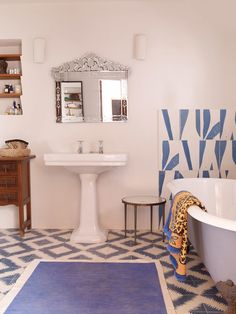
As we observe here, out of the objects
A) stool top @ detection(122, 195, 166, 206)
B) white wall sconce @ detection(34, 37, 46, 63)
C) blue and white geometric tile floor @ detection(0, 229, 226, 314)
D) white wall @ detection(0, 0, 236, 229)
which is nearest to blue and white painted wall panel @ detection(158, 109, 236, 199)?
white wall @ detection(0, 0, 236, 229)

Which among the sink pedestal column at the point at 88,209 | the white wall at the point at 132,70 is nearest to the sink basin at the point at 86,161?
the sink pedestal column at the point at 88,209

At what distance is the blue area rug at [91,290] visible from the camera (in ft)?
7.61

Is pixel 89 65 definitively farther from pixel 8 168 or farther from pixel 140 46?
pixel 8 168

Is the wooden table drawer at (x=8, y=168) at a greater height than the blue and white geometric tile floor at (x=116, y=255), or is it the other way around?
the wooden table drawer at (x=8, y=168)

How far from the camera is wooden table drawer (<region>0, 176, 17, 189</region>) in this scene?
3.79 meters

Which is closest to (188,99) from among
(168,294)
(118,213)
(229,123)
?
(229,123)

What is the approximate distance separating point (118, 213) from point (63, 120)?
4.15 ft

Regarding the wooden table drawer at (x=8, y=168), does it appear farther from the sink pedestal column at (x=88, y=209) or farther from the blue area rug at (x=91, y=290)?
the blue area rug at (x=91, y=290)

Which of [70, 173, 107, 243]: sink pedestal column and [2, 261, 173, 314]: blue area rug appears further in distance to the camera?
[70, 173, 107, 243]: sink pedestal column

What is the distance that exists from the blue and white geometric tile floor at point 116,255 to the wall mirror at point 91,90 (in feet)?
4.44

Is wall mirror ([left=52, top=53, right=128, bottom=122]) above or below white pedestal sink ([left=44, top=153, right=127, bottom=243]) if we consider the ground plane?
above

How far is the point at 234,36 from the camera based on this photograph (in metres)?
3.96

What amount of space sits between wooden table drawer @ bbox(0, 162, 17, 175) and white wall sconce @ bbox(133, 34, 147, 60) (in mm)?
1812

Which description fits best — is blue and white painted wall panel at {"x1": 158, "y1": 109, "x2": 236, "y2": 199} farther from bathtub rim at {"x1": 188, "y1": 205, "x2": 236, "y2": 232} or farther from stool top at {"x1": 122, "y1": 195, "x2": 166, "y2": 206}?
bathtub rim at {"x1": 188, "y1": 205, "x2": 236, "y2": 232}
